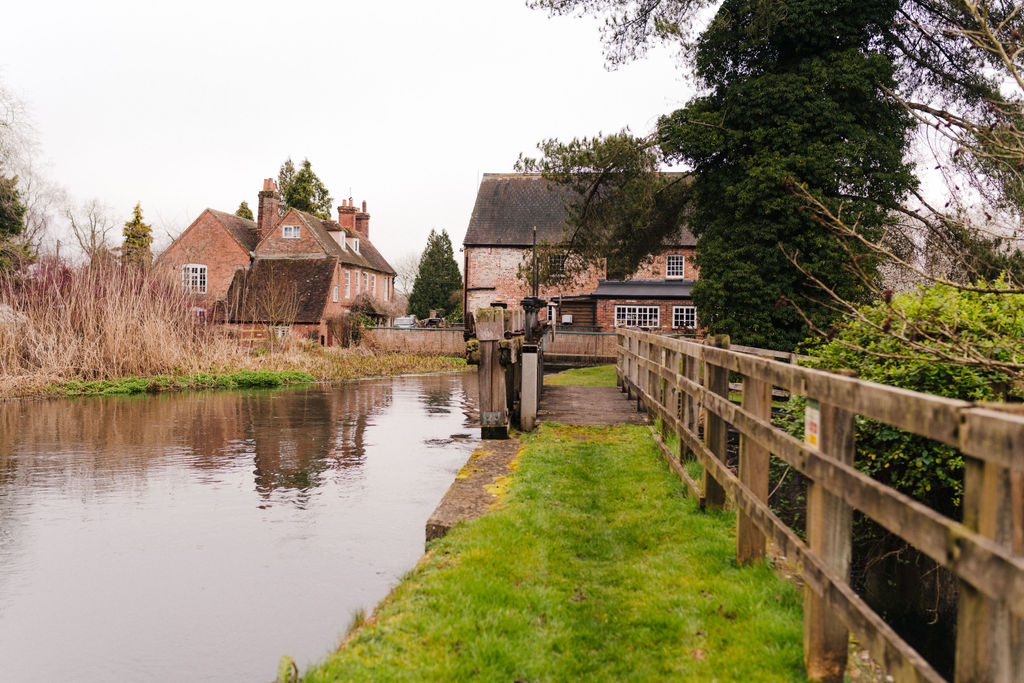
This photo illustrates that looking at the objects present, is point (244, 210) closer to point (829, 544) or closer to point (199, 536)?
point (199, 536)

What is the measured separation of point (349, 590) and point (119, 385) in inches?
625

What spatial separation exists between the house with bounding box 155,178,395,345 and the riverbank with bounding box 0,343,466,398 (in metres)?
8.48

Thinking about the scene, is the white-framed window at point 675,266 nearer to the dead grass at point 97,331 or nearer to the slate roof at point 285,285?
the slate roof at point 285,285

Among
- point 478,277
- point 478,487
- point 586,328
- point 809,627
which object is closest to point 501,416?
point 478,487

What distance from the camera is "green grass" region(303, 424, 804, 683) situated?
351 centimetres

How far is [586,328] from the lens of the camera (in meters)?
39.5

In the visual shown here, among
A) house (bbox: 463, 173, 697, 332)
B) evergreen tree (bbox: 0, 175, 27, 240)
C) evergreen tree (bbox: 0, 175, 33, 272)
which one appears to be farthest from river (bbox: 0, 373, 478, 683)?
house (bbox: 463, 173, 697, 332)

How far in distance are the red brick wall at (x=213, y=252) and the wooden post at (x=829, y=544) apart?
139ft

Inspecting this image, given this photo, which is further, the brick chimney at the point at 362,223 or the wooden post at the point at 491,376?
the brick chimney at the point at 362,223

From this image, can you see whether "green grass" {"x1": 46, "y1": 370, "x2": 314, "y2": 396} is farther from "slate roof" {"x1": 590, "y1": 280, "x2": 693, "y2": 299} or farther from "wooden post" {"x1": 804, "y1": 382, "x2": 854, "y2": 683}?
"slate roof" {"x1": 590, "y1": 280, "x2": 693, "y2": 299}

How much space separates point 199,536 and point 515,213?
40.0 m

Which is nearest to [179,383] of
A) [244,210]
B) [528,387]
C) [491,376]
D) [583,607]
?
[528,387]

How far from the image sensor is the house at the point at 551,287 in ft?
128

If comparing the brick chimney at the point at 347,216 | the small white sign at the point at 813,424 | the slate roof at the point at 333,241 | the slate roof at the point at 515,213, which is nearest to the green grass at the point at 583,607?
the small white sign at the point at 813,424
